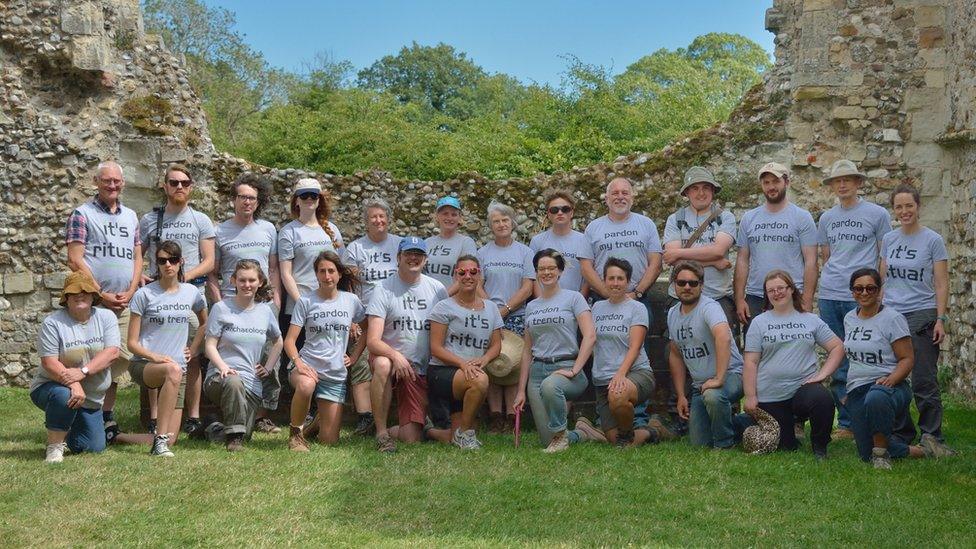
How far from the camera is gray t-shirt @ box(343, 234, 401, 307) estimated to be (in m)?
7.88

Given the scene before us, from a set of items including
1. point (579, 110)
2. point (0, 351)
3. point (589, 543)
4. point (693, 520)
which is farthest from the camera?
point (579, 110)

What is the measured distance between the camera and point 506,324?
306 inches

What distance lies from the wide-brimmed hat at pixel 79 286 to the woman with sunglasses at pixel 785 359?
4.32 m

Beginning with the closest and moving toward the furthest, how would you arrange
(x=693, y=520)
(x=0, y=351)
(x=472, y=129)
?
(x=693, y=520) → (x=0, y=351) → (x=472, y=129)

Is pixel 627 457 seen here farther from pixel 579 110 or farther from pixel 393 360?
pixel 579 110

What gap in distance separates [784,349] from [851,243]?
47.2 inches

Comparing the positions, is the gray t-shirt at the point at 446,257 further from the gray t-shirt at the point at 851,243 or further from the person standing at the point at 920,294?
the person standing at the point at 920,294

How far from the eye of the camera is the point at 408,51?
1690 inches

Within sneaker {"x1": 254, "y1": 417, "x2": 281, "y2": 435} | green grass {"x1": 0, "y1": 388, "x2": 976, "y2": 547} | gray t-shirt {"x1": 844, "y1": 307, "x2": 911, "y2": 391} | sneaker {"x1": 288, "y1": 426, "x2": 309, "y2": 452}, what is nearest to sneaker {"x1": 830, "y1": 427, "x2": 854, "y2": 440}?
green grass {"x1": 0, "y1": 388, "x2": 976, "y2": 547}

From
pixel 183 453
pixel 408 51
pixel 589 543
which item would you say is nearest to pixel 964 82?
pixel 589 543

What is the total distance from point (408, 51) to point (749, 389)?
38.0m

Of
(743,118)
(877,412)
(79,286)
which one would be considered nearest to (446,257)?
(79,286)

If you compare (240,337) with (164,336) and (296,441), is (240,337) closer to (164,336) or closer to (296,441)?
(164,336)

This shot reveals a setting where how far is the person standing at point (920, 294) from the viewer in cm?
670
